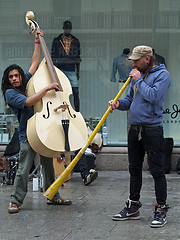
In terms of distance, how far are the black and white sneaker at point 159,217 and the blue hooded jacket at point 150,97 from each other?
33.2 inches

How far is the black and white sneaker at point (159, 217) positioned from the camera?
5295 millimetres

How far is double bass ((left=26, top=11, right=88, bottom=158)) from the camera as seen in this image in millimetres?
5766

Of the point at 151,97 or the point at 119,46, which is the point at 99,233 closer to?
the point at 151,97

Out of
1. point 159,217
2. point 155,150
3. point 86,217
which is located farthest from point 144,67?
point 86,217

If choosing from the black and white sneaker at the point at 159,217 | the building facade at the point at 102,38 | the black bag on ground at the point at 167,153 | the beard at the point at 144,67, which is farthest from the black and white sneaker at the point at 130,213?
the building facade at the point at 102,38

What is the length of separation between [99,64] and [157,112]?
186 inches

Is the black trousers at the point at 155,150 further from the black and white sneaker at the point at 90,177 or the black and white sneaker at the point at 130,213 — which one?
the black and white sneaker at the point at 90,177

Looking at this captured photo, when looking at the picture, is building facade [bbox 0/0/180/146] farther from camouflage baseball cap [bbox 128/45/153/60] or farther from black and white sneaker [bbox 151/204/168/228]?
camouflage baseball cap [bbox 128/45/153/60]

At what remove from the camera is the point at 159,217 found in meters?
5.37

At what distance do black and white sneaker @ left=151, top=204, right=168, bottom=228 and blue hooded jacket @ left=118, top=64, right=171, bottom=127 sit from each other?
2.77 feet

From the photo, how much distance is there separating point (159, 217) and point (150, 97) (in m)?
1.21

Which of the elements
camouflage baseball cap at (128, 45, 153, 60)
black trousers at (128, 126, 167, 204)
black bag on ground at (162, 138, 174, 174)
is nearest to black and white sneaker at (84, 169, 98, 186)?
black bag on ground at (162, 138, 174, 174)

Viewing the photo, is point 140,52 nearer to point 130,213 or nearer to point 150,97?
point 150,97

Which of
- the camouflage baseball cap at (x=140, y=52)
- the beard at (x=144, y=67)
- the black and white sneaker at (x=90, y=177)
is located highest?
the camouflage baseball cap at (x=140, y=52)
